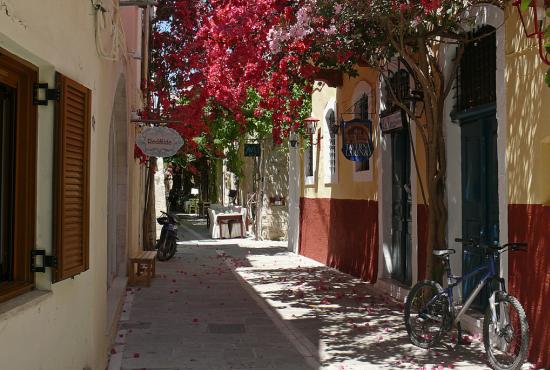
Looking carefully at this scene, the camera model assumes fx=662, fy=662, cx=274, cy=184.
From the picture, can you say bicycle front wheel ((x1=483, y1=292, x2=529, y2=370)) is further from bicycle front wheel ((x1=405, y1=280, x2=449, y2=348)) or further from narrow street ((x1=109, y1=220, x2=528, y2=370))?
bicycle front wheel ((x1=405, y1=280, x2=449, y2=348))

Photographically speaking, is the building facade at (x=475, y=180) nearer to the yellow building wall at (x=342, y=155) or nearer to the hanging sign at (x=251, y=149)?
the yellow building wall at (x=342, y=155)

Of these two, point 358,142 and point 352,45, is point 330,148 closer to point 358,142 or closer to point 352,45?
point 358,142

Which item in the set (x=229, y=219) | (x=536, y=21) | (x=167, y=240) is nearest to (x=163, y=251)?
(x=167, y=240)

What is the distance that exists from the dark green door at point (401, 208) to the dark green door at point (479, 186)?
1.86 metres

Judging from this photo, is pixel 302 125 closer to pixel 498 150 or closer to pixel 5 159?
pixel 498 150

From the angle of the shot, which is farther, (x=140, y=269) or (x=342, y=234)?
(x=342, y=234)

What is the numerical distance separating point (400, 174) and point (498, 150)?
12.0 ft

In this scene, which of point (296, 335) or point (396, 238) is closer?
point (296, 335)

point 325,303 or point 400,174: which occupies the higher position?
point 400,174

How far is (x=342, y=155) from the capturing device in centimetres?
1312

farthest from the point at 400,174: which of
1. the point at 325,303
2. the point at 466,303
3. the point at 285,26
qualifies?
the point at 466,303

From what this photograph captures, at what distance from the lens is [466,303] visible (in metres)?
6.12

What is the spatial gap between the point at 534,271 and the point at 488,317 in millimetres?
611

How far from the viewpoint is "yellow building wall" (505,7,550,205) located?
5.84m
